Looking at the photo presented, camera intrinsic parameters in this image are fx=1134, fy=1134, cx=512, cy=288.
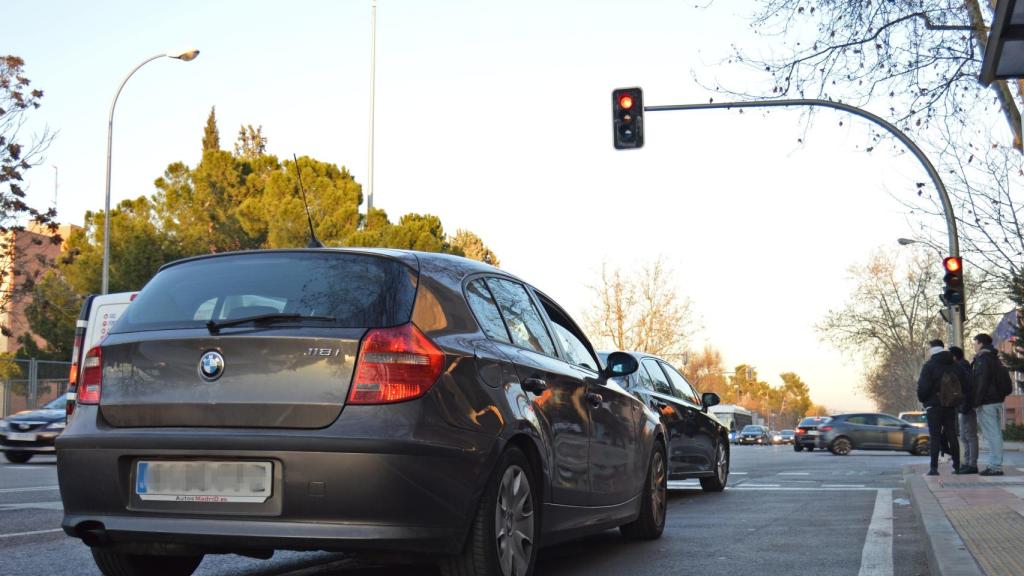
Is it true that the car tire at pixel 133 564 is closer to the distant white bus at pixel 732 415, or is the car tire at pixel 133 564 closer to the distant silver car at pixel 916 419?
the distant silver car at pixel 916 419

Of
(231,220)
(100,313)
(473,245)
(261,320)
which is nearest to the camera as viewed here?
(261,320)

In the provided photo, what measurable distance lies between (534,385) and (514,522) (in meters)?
0.68

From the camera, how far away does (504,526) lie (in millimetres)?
5059

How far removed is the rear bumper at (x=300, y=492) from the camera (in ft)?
14.4

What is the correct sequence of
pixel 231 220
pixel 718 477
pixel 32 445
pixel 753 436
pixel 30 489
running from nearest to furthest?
1. pixel 30 489
2. pixel 718 477
3. pixel 32 445
4. pixel 231 220
5. pixel 753 436

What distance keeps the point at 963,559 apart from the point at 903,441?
30.3 meters

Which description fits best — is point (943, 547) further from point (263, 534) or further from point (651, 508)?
point (263, 534)

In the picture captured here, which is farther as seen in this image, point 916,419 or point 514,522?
point 916,419

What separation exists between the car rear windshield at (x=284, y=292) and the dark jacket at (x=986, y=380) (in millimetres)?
12347

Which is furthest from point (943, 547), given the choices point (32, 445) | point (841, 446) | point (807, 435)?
point (807, 435)

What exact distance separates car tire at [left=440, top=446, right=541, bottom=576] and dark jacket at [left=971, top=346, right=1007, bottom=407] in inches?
455

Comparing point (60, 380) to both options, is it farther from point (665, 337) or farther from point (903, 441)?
point (665, 337)

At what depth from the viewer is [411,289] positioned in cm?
490

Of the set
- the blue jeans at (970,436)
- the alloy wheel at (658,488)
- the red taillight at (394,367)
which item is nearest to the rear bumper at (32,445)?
the alloy wheel at (658,488)
